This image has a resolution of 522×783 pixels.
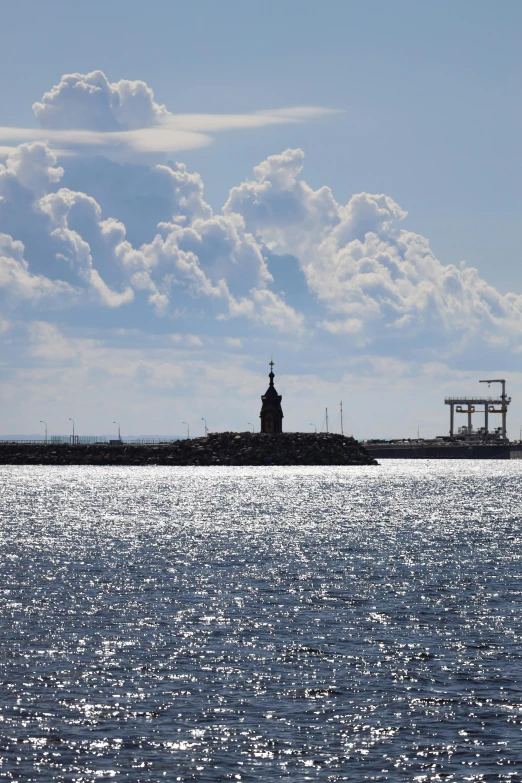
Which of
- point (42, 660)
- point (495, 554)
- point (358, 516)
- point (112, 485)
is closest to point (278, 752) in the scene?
point (42, 660)

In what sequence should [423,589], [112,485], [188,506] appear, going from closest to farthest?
[423,589] → [188,506] → [112,485]

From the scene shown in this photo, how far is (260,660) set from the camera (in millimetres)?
33594

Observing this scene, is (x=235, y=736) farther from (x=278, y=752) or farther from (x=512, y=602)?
(x=512, y=602)

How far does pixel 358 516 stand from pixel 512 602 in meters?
58.0

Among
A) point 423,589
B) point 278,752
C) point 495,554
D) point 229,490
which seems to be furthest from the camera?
point 229,490

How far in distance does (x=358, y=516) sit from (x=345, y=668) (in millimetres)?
A: 71407

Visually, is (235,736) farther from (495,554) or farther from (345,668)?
(495,554)

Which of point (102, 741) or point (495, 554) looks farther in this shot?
point (495, 554)

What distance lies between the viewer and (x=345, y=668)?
32594 mm

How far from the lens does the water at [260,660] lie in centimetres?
2422

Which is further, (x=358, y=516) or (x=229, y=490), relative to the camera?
(x=229, y=490)

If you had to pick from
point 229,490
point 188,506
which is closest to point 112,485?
point 229,490

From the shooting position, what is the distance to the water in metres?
24.2

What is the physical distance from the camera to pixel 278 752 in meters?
24.4
